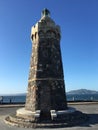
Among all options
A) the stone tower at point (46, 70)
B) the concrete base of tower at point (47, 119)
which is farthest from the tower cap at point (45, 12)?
the concrete base of tower at point (47, 119)

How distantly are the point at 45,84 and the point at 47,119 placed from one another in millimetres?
2459

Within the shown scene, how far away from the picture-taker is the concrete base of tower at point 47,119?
13.8m

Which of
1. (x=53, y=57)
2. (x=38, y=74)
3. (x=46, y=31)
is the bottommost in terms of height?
(x=38, y=74)

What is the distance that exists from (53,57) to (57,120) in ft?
15.1

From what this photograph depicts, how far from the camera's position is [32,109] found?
51.2ft

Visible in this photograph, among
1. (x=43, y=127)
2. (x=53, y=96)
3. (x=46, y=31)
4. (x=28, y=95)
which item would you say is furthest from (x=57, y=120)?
(x=46, y=31)

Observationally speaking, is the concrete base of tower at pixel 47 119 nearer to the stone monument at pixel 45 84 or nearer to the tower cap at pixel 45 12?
the stone monument at pixel 45 84

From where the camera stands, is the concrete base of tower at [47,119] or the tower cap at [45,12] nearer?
the concrete base of tower at [47,119]

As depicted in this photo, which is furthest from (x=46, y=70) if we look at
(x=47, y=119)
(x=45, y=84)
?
(x=47, y=119)

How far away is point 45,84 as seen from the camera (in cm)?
1584

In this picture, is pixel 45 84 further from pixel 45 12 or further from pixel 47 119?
pixel 45 12

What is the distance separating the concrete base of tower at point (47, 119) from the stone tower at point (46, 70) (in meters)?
0.73

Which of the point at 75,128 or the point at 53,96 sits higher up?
the point at 53,96

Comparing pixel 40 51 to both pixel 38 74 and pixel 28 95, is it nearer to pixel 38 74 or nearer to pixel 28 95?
pixel 38 74
